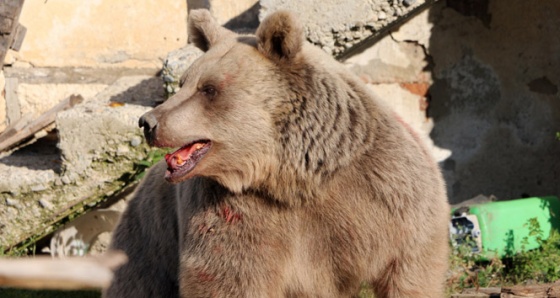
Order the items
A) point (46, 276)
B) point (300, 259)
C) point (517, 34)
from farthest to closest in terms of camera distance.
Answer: point (517, 34)
point (300, 259)
point (46, 276)

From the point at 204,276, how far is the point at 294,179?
0.53 m

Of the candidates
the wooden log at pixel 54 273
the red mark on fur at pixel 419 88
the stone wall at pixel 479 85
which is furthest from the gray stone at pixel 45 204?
the wooden log at pixel 54 273

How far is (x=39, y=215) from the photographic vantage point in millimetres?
6098

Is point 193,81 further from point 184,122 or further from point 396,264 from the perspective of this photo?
point 396,264

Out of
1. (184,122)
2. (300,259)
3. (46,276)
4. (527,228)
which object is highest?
(46,276)

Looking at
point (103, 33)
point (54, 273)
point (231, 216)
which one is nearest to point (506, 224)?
point (231, 216)

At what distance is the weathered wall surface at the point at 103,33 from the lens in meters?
6.96

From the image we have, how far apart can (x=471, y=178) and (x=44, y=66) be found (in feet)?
12.1

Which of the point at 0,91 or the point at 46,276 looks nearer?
the point at 46,276

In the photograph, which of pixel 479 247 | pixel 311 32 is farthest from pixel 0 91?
pixel 479 247

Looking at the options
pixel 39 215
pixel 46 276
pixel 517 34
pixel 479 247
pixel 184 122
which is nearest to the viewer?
pixel 46 276

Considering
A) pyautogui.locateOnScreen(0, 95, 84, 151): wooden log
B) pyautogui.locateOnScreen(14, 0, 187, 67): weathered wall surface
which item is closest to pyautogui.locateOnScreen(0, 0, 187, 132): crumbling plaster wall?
pyautogui.locateOnScreen(14, 0, 187, 67): weathered wall surface

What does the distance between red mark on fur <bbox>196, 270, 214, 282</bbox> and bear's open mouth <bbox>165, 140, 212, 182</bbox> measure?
0.44 metres

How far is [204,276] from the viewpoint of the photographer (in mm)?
3305
